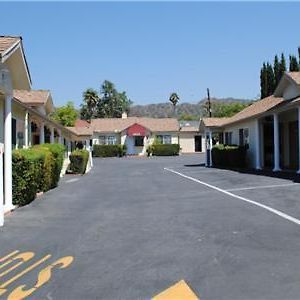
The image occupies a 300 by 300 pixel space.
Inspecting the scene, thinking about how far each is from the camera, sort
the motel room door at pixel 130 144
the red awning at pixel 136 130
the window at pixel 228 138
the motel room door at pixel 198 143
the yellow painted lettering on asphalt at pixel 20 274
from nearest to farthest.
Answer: the yellow painted lettering on asphalt at pixel 20 274, the window at pixel 228 138, the red awning at pixel 136 130, the motel room door at pixel 130 144, the motel room door at pixel 198 143

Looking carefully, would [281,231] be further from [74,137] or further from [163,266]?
[74,137]

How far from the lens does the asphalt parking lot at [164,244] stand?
19.2ft

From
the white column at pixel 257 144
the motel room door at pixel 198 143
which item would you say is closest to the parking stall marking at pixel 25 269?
the white column at pixel 257 144

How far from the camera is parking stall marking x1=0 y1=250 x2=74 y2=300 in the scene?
19.3 ft

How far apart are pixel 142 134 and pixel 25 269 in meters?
58.5

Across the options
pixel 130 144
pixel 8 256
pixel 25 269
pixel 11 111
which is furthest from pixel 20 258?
pixel 130 144

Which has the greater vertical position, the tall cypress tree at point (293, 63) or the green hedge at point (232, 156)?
the tall cypress tree at point (293, 63)

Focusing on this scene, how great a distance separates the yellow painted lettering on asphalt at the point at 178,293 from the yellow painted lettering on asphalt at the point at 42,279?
4.84 ft

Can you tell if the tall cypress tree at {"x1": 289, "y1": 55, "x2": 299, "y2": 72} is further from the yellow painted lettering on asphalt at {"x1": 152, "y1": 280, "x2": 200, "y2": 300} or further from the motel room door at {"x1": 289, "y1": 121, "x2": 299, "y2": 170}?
the yellow painted lettering on asphalt at {"x1": 152, "y1": 280, "x2": 200, "y2": 300}

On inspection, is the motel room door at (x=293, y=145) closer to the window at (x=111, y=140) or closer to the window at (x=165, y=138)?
the window at (x=165, y=138)

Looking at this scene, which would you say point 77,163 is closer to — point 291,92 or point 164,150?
point 291,92

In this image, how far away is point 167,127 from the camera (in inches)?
2667

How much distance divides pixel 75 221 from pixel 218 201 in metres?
4.34

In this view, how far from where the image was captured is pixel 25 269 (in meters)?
6.84
